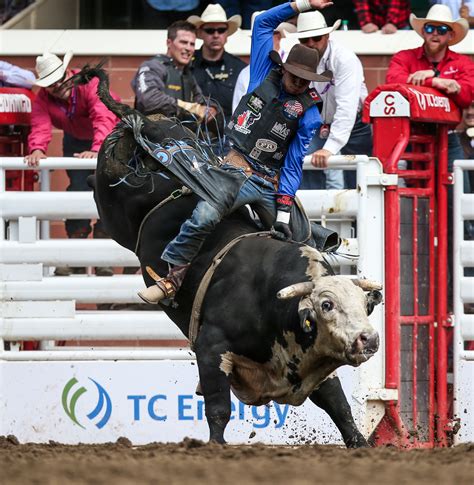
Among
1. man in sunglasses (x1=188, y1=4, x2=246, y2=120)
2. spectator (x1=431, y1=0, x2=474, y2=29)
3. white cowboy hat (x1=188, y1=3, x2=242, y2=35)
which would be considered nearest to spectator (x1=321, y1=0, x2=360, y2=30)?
spectator (x1=431, y1=0, x2=474, y2=29)

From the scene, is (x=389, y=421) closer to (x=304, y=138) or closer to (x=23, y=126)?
(x=304, y=138)

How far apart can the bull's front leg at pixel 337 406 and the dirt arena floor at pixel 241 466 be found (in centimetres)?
75

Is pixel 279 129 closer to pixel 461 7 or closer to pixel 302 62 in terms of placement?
pixel 302 62

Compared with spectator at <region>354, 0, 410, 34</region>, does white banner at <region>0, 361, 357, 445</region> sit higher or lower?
lower

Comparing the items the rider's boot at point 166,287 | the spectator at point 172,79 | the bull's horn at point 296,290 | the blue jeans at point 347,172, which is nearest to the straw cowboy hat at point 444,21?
the blue jeans at point 347,172

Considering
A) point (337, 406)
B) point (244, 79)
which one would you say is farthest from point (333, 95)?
point (337, 406)

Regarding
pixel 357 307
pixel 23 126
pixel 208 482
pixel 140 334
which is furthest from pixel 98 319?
pixel 208 482

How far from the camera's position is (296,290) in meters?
5.52

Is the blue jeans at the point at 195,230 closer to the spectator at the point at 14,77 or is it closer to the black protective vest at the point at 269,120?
the black protective vest at the point at 269,120

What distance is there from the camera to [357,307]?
17.6ft

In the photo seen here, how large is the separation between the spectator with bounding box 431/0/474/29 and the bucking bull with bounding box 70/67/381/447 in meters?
3.65

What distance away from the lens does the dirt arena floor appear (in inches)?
172

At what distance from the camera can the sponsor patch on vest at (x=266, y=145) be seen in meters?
6.43

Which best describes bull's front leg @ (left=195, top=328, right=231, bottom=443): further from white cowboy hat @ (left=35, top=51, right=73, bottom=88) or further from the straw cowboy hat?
the straw cowboy hat
